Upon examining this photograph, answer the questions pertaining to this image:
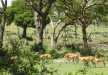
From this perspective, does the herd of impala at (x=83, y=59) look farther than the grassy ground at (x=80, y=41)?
Yes

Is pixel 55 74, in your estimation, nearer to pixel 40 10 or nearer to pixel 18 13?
pixel 40 10

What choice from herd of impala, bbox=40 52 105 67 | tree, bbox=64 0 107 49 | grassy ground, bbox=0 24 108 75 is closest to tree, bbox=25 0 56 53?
grassy ground, bbox=0 24 108 75

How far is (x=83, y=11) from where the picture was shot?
36438 mm

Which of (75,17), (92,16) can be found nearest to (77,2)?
(75,17)

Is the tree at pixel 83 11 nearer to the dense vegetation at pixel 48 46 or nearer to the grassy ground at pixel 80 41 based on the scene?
the dense vegetation at pixel 48 46

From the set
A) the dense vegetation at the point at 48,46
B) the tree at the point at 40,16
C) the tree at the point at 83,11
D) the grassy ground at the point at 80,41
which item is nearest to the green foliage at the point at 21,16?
the dense vegetation at the point at 48,46

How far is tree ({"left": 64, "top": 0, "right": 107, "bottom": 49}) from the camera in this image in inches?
1435

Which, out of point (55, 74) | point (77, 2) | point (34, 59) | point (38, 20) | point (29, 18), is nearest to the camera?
point (34, 59)

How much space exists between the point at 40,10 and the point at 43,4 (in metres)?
1.80

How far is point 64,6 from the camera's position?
3959 cm

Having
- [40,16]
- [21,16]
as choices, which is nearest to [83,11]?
[40,16]

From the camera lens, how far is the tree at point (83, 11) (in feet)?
120

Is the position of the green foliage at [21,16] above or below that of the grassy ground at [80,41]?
above

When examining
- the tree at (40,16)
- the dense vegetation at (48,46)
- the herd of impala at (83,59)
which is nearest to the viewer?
the dense vegetation at (48,46)
